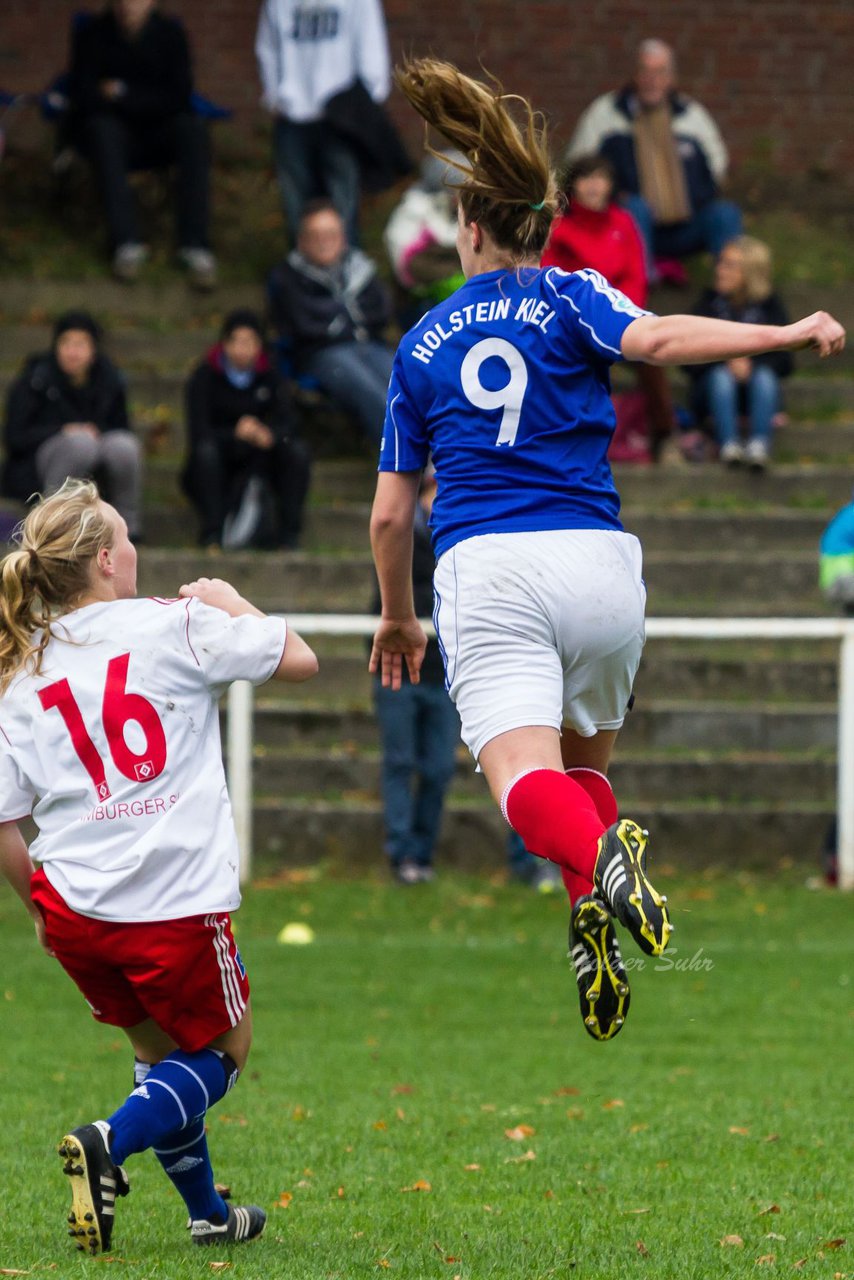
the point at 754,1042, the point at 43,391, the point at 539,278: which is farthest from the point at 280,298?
the point at 539,278

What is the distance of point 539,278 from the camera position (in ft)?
15.3

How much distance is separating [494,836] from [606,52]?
9.35 m

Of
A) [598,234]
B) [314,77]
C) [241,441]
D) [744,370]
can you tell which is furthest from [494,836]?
[314,77]

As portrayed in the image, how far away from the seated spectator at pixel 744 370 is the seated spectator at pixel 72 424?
13.8 feet

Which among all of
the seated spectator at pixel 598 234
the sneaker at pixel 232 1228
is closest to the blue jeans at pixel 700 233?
the seated spectator at pixel 598 234

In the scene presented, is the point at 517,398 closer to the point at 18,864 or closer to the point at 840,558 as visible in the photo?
the point at 18,864

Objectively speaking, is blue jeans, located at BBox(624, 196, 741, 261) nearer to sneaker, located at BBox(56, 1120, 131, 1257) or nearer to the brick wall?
the brick wall

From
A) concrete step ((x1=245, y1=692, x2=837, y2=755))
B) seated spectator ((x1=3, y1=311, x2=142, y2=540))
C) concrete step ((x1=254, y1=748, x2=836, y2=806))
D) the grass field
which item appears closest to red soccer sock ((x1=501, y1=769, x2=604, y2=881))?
the grass field

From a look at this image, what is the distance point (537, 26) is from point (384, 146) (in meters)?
3.68

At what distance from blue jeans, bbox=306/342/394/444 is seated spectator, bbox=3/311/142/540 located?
153 cm

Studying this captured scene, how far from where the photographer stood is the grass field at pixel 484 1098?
477 cm

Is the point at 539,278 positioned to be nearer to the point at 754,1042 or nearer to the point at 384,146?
the point at 754,1042

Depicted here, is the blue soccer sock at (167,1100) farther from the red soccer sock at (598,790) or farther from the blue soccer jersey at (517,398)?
the blue soccer jersey at (517,398)

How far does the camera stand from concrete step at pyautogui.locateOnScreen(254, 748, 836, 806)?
37.8ft
